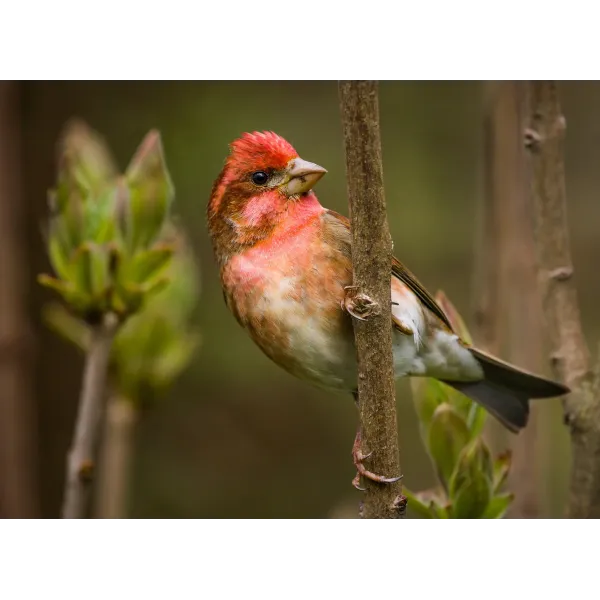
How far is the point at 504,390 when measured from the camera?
64.0 inches

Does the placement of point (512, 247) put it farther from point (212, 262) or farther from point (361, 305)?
point (212, 262)

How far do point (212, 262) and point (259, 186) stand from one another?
1.73 ft

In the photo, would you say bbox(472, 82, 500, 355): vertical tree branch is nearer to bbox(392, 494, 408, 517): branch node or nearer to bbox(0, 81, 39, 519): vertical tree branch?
bbox(392, 494, 408, 517): branch node

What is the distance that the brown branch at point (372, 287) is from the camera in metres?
1.12

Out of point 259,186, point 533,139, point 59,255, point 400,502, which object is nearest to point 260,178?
point 259,186

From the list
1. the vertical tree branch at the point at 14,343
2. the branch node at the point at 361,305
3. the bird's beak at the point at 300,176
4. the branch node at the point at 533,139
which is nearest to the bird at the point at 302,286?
the bird's beak at the point at 300,176

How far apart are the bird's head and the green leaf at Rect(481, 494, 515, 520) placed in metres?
0.60

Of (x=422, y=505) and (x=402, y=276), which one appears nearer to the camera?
(x=422, y=505)

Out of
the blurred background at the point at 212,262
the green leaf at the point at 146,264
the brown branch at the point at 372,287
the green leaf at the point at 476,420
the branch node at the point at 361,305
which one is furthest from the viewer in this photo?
the blurred background at the point at 212,262

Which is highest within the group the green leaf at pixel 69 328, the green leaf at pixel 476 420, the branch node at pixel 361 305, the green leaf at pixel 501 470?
the branch node at pixel 361 305

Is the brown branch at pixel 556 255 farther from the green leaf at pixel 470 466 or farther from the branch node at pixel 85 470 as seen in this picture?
the branch node at pixel 85 470

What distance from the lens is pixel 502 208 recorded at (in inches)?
64.6
